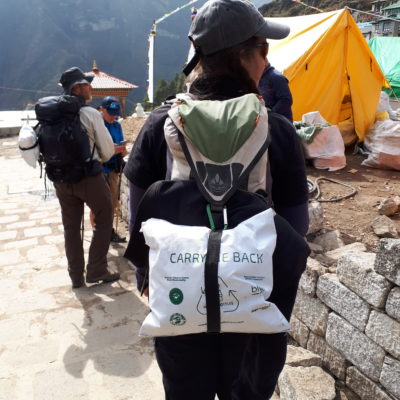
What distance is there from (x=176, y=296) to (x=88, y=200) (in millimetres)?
2531

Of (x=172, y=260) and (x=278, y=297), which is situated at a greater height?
(x=172, y=260)

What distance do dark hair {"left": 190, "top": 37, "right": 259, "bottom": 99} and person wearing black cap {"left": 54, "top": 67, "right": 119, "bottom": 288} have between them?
7.17 ft

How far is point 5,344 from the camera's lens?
291 centimetres

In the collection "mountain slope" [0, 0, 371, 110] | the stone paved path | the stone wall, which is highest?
"mountain slope" [0, 0, 371, 110]

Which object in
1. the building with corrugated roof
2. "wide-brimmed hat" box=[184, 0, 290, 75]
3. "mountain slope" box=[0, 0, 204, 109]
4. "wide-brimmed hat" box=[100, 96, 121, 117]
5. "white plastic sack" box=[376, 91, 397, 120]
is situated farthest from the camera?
"mountain slope" box=[0, 0, 204, 109]

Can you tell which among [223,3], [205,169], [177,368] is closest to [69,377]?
[177,368]

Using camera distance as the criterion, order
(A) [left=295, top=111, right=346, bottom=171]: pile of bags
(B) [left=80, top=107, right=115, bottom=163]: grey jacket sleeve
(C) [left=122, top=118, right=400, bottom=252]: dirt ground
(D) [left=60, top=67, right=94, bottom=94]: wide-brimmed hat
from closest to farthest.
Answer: (B) [left=80, top=107, right=115, bottom=163]: grey jacket sleeve < (D) [left=60, top=67, right=94, bottom=94]: wide-brimmed hat < (C) [left=122, top=118, right=400, bottom=252]: dirt ground < (A) [left=295, top=111, right=346, bottom=171]: pile of bags

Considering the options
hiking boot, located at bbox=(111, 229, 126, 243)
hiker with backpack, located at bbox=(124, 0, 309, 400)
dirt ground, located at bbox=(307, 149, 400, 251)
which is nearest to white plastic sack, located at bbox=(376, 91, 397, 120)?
dirt ground, located at bbox=(307, 149, 400, 251)

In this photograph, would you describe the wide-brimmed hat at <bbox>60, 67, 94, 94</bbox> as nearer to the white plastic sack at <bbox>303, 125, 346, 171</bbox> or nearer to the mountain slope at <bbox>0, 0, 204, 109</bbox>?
the white plastic sack at <bbox>303, 125, 346, 171</bbox>

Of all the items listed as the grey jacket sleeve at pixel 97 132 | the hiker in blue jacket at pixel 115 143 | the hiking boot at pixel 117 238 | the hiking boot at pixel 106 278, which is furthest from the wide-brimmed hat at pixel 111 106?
the hiking boot at pixel 106 278

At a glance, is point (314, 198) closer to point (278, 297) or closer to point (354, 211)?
point (354, 211)

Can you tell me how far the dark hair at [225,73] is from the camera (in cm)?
130

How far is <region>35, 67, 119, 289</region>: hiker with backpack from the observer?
10.2 feet

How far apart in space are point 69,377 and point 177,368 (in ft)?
5.34
